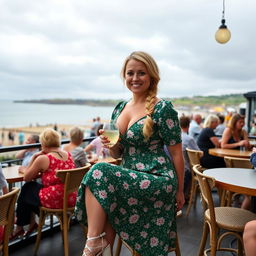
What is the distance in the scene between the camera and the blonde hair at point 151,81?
163 centimetres

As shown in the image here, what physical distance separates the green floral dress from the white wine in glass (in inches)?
4.3

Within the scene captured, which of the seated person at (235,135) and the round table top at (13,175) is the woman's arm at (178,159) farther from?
the seated person at (235,135)

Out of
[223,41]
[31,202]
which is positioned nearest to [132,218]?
[31,202]

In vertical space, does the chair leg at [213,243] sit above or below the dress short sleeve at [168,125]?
below

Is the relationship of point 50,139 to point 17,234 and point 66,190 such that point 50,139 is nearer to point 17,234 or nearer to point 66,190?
point 66,190

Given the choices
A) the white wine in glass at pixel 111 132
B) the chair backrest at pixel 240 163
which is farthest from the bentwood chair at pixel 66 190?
the chair backrest at pixel 240 163

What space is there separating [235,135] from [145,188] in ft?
12.4

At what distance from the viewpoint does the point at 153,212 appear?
164 cm

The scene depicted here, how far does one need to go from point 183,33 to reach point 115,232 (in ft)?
46.4

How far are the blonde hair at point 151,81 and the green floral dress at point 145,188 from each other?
4 centimetres

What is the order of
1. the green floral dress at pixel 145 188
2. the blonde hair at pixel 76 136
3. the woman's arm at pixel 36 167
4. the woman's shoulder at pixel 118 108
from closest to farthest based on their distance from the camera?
1. the green floral dress at pixel 145 188
2. the woman's shoulder at pixel 118 108
3. the woman's arm at pixel 36 167
4. the blonde hair at pixel 76 136

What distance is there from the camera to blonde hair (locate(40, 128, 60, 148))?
8.79 feet

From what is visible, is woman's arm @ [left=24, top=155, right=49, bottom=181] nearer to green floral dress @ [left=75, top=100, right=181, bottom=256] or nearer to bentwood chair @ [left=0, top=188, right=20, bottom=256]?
bentwood chair @ [left=0, top=188, right=20, bottom=256]

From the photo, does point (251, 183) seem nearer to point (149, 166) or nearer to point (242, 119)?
point (149, 166)
